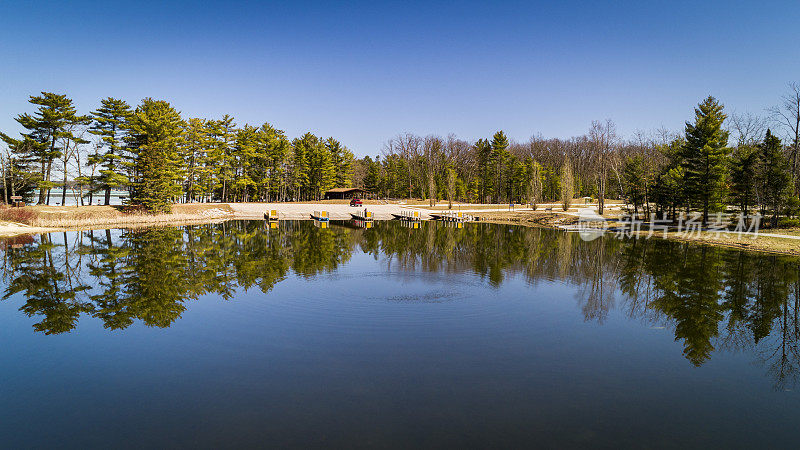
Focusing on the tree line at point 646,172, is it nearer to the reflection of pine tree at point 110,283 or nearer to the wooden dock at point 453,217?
the wooden dock at point 453,217

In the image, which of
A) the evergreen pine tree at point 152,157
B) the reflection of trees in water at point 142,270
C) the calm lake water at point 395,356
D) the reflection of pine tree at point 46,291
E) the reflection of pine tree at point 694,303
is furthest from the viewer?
the evergreen pine tree at point 152,157

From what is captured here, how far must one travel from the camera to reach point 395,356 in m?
9.24

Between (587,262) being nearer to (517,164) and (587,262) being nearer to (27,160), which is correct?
(27,160)

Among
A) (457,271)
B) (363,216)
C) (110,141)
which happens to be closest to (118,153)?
(110,141)

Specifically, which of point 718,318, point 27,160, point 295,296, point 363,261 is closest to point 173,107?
point 27,160

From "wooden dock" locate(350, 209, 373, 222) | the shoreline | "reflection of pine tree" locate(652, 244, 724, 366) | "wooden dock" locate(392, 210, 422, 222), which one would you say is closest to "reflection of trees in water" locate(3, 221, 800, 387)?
"reflection of pine tree" locate(652, 244, 724, 366)

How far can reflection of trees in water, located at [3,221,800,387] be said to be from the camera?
12.0m

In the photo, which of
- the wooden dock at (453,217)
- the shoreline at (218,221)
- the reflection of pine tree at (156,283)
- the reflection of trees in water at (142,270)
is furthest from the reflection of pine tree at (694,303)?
the wooden dock at (453,217)

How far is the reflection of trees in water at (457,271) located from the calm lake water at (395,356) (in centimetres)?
13

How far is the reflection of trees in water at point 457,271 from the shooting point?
39.4 feet

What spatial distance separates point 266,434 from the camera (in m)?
6.23

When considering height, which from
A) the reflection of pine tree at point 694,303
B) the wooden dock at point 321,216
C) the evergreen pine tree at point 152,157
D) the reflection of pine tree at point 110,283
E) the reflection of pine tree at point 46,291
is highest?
the evergreen pine tree at point 152,157

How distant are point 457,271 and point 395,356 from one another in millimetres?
10400

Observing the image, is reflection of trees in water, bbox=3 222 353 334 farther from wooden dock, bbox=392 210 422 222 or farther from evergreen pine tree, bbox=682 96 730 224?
evergreen pine tree, bbox=682 96 730 224
